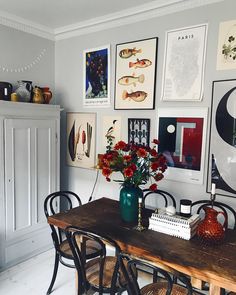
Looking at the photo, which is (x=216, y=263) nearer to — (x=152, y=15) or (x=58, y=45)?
(x=152, y=15)

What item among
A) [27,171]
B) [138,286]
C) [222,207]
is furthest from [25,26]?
[138,286]

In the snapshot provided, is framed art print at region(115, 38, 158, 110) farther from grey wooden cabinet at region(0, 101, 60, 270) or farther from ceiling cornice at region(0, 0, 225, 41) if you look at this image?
grey wooden cabinet at region(0, 101, 60, 270)

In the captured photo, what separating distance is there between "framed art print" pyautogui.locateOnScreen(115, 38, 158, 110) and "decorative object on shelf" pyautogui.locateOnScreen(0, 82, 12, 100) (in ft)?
3.72

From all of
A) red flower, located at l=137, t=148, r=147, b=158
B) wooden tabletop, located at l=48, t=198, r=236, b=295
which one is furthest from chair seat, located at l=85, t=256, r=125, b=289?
red flower, located at l=137, t=148, r=147, b=158

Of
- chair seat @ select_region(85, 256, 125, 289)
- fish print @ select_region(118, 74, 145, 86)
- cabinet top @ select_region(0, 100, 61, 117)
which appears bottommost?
chair seat @ select_region(85, 256, 125, 289)

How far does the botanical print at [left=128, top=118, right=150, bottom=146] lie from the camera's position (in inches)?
112

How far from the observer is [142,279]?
2.64 meters

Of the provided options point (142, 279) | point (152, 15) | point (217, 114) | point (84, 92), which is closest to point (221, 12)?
point (152, 15)

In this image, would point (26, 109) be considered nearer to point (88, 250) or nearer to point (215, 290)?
point (88, 250)

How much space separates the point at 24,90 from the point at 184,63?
1.70 m

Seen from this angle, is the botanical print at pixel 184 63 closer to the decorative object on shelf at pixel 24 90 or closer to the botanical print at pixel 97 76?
the botanical print at pixel 97 76

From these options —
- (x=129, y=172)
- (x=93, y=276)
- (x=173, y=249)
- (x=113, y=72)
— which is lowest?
(x=93, y=276)

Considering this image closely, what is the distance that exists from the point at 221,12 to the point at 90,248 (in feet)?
7.49

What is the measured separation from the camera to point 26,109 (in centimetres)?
289
